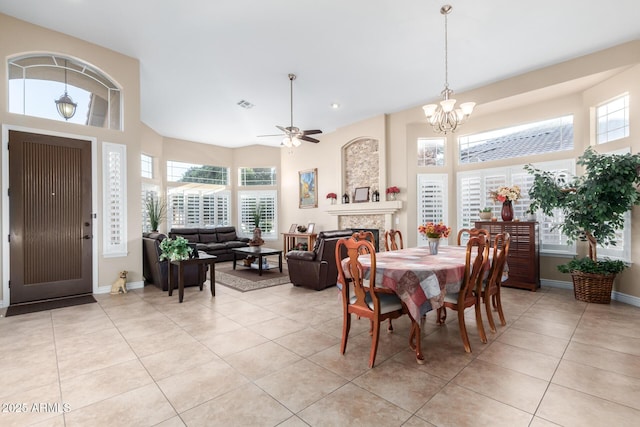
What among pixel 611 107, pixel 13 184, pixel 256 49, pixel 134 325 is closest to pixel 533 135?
pixel 611 107

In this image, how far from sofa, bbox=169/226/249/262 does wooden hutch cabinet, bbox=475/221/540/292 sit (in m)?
6.27

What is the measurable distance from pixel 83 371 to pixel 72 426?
758mm

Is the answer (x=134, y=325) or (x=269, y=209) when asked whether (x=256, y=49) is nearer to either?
(x=134, y=325)

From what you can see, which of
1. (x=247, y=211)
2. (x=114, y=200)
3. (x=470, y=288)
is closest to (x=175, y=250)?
(x=114, y=200)

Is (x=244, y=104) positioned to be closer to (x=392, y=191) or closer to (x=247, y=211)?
(x=392, y=191)

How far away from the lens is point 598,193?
12.8 ft

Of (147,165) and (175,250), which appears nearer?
(175,250)

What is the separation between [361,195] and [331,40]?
3.90m

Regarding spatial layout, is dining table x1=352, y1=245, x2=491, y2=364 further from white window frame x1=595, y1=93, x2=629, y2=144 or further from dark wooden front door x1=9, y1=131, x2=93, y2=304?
dark wooden front door x1=9, y1=131, x2=93, y2=304

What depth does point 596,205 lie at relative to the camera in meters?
3.92

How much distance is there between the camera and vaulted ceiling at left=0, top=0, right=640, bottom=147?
11.7 feet

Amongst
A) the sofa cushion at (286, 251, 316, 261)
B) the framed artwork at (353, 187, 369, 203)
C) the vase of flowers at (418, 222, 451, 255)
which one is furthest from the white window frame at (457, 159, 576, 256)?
the sofa cushion at (286, 251, 316, 261)

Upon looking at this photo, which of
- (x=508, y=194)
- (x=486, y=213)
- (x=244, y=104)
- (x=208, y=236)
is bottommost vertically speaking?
(x=208, y=236)

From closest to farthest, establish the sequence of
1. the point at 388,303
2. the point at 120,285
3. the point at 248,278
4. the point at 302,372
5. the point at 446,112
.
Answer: the point at 302,372, the point at 388,303, the point at 446,112, the point at 120,285, the point at 248,278
